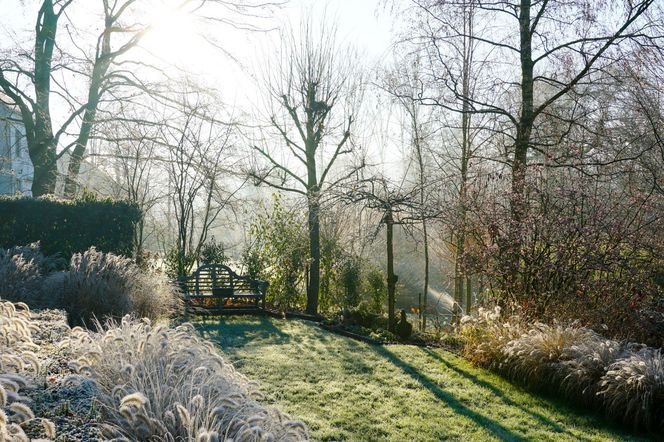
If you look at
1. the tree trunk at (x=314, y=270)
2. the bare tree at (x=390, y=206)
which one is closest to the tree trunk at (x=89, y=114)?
the tree trunk at (x=314, y=270)

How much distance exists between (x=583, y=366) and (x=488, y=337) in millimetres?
1698

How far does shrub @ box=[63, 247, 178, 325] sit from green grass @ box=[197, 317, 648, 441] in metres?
1.09

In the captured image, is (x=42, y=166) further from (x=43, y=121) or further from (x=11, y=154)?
(x=11, y=154)

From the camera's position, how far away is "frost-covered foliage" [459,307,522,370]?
6609mm

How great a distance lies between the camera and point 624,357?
18.1 feet

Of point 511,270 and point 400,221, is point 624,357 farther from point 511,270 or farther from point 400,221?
point 400,221

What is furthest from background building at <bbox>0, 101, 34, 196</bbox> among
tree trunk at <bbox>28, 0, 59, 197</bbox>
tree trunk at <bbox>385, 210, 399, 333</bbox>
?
tree trunk at <bbox>385, 210, 399, 333</bbox>

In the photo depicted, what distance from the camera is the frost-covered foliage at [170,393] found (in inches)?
91.5

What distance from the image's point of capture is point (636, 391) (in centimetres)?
486

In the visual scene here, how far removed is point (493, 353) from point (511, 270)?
152 centimetres

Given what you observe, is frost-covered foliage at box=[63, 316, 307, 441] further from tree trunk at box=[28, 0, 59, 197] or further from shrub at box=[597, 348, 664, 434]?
tree trunk at box=[28, 0, 59, 197]

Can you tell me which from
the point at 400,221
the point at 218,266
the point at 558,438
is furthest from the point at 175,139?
the point at 558,438

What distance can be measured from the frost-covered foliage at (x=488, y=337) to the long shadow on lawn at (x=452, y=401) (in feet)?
2.99

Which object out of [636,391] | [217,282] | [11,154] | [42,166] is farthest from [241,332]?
[11,154]
